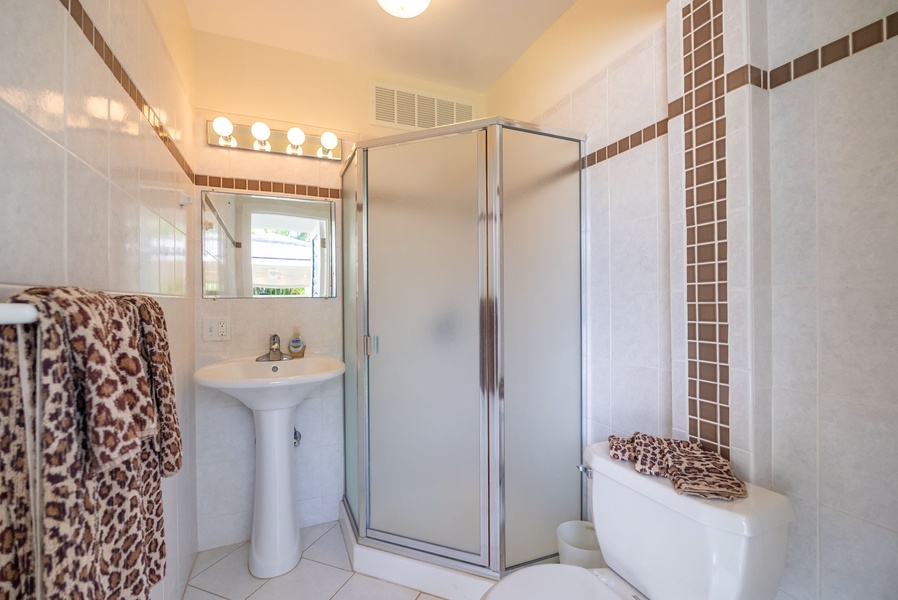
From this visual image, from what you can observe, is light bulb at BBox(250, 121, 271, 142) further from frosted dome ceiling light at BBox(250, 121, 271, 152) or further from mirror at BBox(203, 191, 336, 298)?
mirror at BBox(203, 191, 336, 298)

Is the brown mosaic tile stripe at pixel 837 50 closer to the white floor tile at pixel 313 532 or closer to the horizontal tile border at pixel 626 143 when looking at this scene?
the horizontal tile border at pixel 626 143

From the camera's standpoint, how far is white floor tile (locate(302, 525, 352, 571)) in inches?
69.3

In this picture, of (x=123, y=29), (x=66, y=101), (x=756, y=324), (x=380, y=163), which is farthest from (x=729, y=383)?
(x=123, y=29)

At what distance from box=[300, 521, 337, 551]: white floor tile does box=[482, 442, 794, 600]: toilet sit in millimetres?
1341

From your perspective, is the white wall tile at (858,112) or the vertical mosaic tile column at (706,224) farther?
the vertical mosaic tile column at (706,224)

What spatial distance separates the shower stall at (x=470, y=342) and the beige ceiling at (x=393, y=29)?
2.14 feet

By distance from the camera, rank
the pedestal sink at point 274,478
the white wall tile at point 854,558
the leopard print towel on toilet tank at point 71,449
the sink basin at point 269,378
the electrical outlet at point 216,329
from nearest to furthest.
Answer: the leopard print towel on toilet tank at point 71,449, the white wall tile at point 854,558, the sink basin at point 269,378, the pedestal sink at point 274,478, the electrical outlet at point 216,329

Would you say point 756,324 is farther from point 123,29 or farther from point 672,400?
point 123,29

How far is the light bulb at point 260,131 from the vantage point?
190 centimetres

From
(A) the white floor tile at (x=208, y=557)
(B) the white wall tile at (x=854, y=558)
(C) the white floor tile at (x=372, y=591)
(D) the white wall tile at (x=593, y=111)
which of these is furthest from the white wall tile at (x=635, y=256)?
(A) the white floor tile at (x=208, y=557)

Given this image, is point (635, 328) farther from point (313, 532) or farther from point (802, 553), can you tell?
point (313, 532)

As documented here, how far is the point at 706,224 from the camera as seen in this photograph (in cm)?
114

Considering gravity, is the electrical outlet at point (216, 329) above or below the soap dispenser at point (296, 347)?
above

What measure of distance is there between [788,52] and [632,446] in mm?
1167
